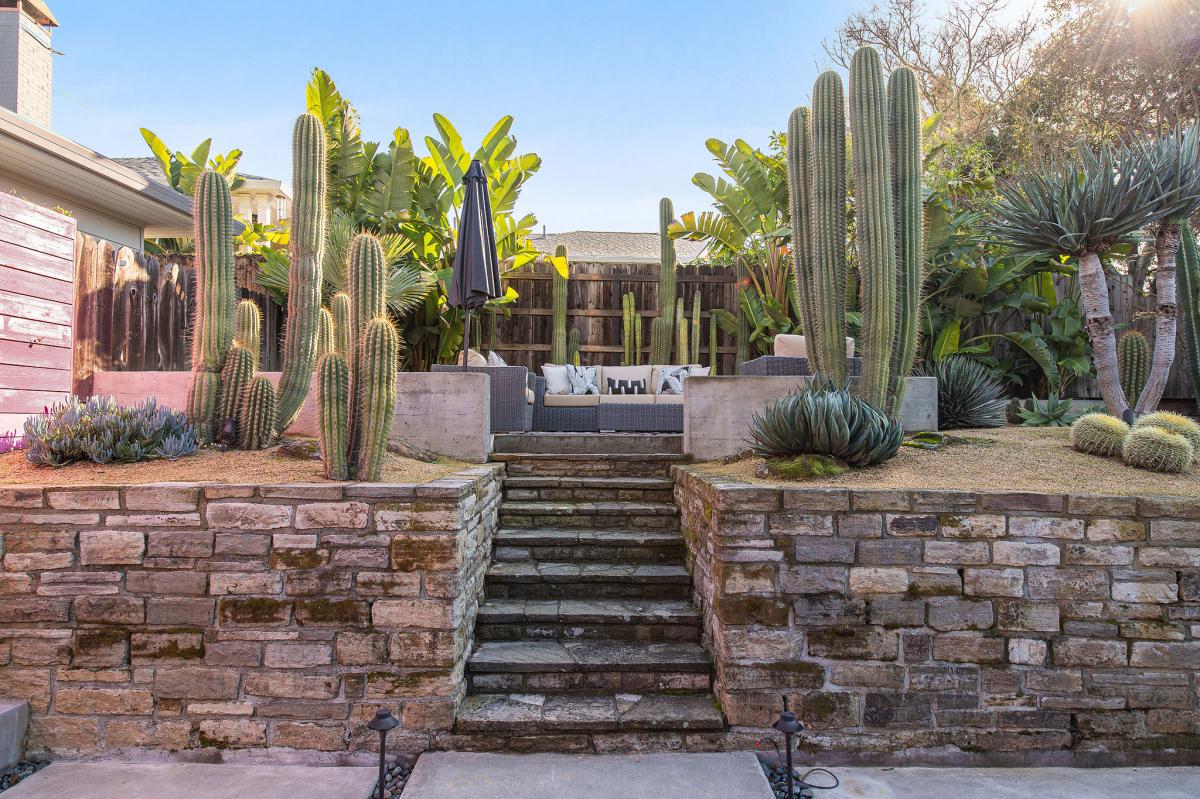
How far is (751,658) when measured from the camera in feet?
11.1

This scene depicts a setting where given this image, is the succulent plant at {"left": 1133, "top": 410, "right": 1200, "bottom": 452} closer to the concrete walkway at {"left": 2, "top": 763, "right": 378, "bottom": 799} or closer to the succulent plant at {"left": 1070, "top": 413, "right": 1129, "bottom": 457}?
the succulent plant at {"left": 1070, "top": 413, "right": 1129, "bottom": 457}

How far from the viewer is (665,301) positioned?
31.1 ft

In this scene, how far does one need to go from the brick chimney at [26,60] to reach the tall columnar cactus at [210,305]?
525 centimetres

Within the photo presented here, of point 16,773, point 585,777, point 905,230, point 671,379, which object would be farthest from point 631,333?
point 16,773

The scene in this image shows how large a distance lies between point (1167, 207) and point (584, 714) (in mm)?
5529

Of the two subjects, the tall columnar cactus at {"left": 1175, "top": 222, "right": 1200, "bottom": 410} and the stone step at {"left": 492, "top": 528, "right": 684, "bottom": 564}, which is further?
the tall columnar cactus at {"left": 1175, "top": 222, "right": 1200, "bottom": 410}

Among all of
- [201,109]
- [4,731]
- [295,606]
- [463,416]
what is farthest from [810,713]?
[201,109]

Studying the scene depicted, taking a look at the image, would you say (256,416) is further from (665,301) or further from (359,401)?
(665,301)

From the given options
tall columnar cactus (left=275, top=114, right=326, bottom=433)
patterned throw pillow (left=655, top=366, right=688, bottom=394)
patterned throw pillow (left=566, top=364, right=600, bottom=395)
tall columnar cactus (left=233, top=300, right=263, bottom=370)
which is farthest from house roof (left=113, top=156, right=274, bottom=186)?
patterned throw pillow (left=655, top=366, right=688, bottom=394)

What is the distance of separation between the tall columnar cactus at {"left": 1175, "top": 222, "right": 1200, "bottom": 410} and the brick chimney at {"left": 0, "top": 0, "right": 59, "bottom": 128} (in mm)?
12228

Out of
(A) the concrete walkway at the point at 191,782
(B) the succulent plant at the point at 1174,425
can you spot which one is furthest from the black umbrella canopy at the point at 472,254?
(B) the succulent plant at the point at 1174,425

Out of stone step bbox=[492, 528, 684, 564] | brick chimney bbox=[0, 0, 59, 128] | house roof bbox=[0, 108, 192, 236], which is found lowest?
stone step bbox=[492, 528, 684, 564]

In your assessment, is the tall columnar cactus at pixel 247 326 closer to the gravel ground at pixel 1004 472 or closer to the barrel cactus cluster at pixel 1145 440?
the gravel ground at pixel 1004 472

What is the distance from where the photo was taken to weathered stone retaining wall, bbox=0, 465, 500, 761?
3.32 m
